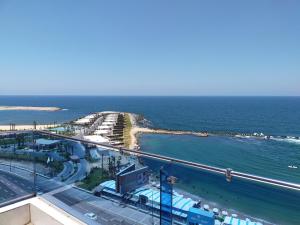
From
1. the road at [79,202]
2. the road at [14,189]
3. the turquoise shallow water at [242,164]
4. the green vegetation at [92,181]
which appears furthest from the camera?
the turquoise shallow water at [242,164]

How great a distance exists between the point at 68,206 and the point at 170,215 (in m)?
1.04

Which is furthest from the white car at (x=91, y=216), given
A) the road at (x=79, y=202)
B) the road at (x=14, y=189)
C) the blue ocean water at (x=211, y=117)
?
the blue ocean water at (x=211, y=117)

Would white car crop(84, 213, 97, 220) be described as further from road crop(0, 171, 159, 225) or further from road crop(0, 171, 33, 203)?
road crop(0, 171, 33, 203)

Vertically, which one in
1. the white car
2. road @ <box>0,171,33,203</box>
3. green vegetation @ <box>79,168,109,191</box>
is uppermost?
road @ <box>0,171,33,203</box>

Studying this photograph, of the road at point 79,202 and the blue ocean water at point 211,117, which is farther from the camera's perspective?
A: the blue ocean water at point 211,117

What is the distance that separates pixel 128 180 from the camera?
216cm

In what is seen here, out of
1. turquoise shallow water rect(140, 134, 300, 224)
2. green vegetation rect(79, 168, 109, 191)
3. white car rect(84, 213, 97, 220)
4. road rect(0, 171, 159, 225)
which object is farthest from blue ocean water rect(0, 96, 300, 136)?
white car rect(84, 213, 97, 220)

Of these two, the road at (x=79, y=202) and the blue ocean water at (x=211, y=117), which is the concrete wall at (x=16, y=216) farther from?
the blue ocean water at (x=211, y=117)

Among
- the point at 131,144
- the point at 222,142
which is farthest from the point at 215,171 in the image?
the point at 222,142

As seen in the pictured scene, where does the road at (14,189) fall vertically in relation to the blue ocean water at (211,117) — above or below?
above

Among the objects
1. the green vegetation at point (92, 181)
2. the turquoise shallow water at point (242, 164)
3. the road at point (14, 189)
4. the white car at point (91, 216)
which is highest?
the road at point (14, 189)

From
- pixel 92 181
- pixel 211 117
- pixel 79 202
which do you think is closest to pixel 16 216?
pixel 79 202

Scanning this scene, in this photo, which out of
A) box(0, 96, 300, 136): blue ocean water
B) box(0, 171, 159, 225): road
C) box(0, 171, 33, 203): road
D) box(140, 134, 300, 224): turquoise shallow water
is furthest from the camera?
box(0, 96, 300, 136): blue ocean water

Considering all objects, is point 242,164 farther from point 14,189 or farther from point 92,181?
point 14,189
